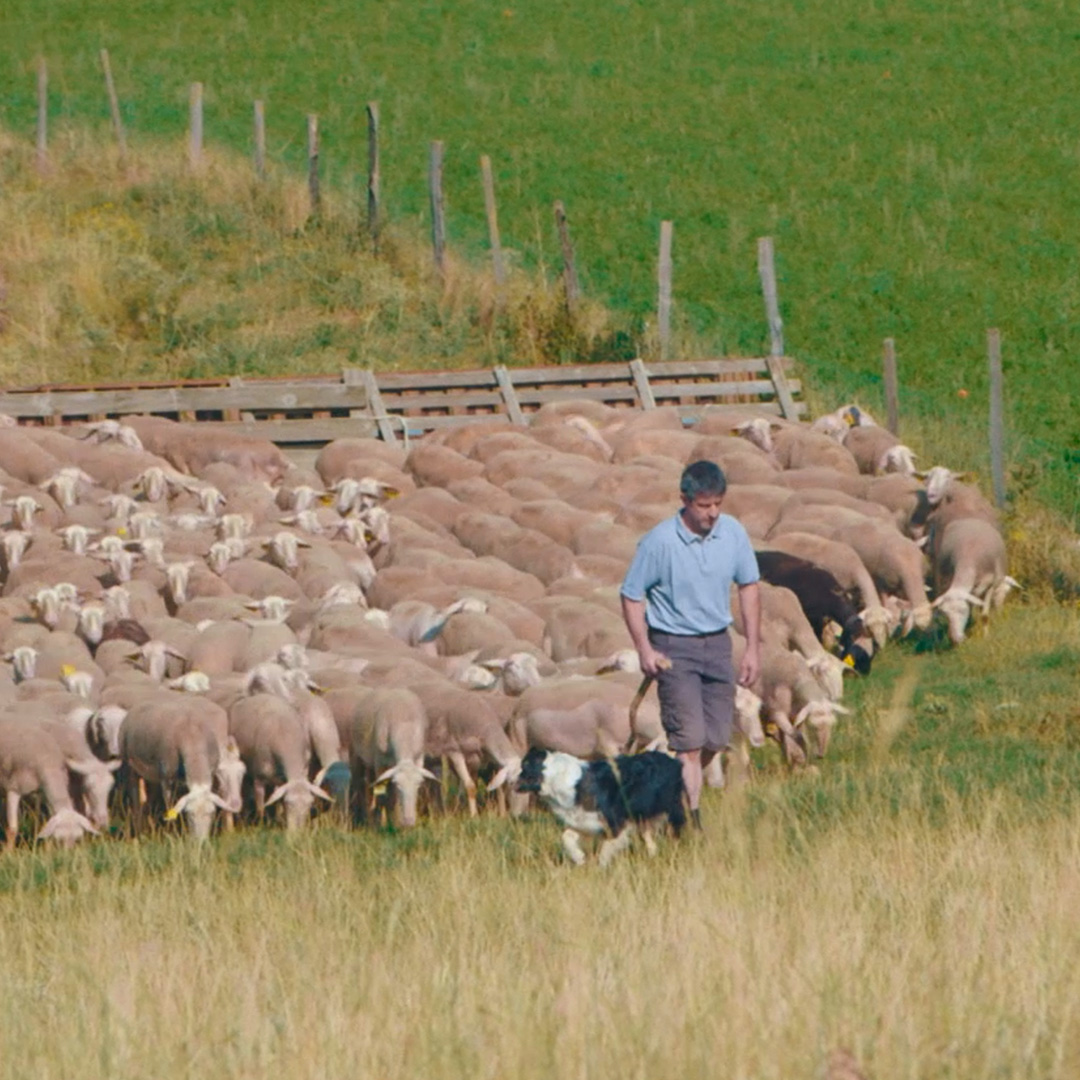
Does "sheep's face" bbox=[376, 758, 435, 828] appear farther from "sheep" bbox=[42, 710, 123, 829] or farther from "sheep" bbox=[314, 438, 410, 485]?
"sheep" bbox=[314, 438, 410, 485]

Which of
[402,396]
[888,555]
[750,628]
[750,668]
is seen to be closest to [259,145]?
[402,396]

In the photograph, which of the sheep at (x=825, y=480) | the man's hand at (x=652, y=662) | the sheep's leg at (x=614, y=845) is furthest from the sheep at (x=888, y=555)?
the sheep's leg at (x=614, y=845)

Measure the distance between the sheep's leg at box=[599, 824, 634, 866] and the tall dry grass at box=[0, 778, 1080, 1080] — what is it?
7.5 inches

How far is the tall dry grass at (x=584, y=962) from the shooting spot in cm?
579

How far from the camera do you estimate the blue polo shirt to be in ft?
33.1

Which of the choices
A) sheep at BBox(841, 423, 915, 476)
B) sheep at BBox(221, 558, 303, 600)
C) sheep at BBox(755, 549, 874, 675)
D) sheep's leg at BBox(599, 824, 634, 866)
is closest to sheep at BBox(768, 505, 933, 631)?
sheep at BBox(755, 549, 874, 675)

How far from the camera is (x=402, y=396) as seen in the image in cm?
2259

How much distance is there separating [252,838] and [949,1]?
4562 centimetres

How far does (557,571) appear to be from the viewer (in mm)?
16969

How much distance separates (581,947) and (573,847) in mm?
2547

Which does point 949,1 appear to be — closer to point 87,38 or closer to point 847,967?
point 87,38

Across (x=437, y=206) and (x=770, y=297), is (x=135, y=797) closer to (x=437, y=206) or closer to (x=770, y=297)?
(x=770, y=297)

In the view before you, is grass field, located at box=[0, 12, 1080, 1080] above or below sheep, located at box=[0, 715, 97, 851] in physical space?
above

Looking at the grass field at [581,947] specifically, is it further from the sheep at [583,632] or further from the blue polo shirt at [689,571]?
the sheep at [583,632]
